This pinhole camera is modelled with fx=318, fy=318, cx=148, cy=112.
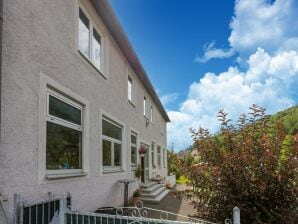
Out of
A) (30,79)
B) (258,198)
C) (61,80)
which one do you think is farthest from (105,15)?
(258,198)

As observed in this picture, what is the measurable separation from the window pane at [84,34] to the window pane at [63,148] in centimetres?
225

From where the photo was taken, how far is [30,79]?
17.5 ft

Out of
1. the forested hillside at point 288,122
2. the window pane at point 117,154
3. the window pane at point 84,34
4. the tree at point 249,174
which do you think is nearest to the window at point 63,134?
the window pane at point 84,34

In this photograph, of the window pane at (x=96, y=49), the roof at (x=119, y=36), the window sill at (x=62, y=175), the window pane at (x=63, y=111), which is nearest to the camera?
the window sill at (x=62, y=175)

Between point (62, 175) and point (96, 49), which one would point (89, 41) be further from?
point (62, 175)

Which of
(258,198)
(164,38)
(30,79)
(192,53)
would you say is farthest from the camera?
(192,53)

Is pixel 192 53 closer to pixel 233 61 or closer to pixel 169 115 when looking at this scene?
pixel 233 61

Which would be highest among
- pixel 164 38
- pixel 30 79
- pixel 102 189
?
pixel 164 38

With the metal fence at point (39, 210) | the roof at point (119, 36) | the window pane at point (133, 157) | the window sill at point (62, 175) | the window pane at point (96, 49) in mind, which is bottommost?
the metal fence at point (39, 210)

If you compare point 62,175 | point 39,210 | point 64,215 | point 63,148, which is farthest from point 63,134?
point 64,215

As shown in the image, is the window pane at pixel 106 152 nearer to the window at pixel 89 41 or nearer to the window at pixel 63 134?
the window at pixel 63 134

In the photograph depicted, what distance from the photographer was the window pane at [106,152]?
31.8 feet

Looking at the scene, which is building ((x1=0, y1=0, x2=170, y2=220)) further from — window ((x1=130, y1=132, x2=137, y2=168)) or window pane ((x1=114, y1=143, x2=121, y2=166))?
window ((x1=130, y1=132, x2=137, y2=168))

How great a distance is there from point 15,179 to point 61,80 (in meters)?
2.45
